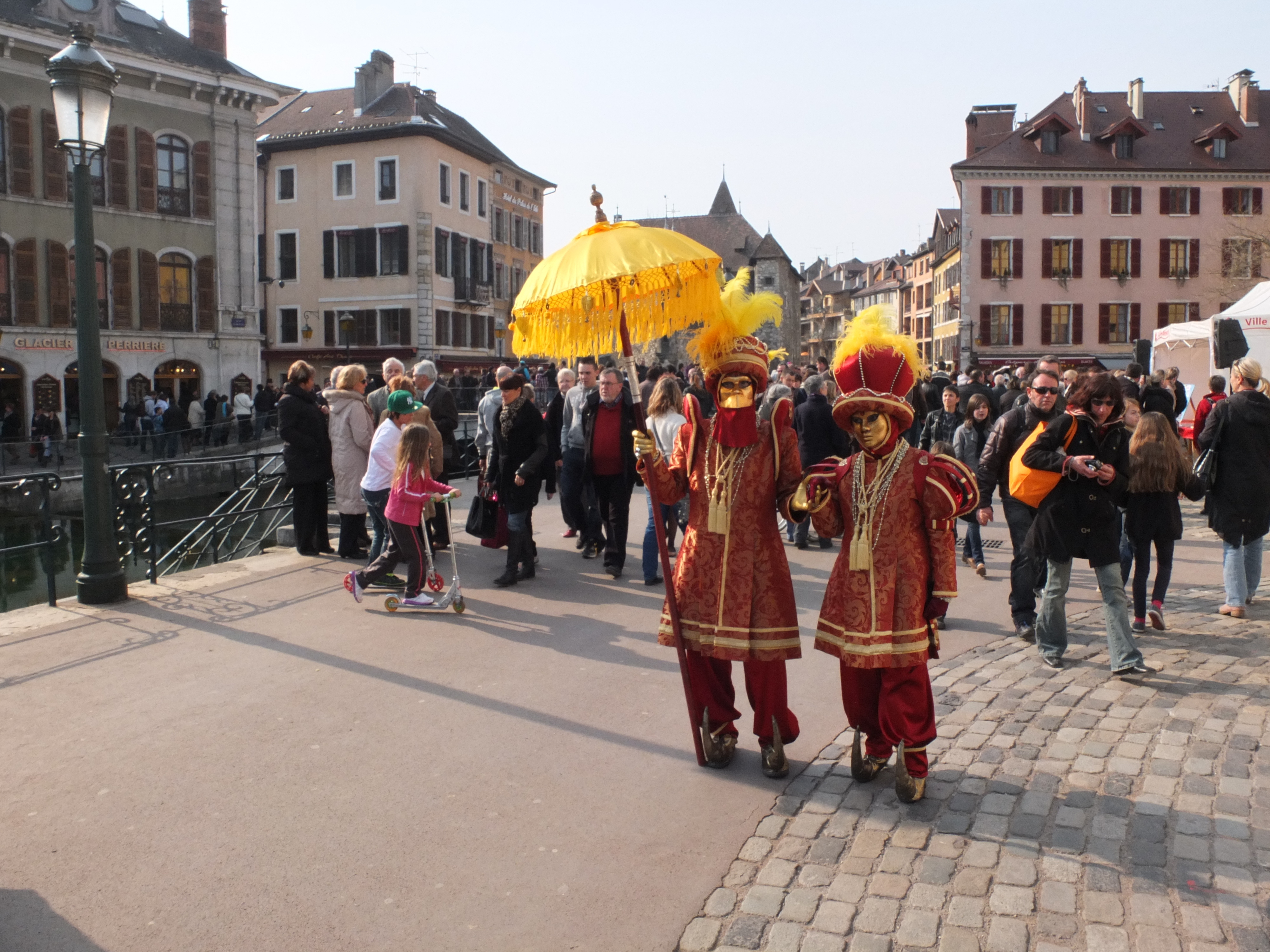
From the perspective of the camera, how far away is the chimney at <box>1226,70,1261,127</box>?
50781 millimetres

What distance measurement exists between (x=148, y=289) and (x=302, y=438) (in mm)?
23603

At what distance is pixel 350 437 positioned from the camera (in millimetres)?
→ 9414

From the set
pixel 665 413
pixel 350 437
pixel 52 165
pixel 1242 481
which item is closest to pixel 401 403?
pixel 350 437

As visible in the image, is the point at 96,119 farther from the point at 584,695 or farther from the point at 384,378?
the point at 584,695

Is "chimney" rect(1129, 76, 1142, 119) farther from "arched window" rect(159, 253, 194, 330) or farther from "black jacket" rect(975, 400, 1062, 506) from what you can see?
"black jacket" rect(975, 400, 1062, 506)

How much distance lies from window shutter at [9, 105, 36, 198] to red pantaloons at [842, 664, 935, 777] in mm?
29249

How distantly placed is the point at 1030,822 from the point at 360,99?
45.2 meters

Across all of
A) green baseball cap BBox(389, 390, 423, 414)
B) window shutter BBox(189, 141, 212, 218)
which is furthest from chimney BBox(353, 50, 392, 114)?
green baseball cap BBox(389, 390, 423, 414)

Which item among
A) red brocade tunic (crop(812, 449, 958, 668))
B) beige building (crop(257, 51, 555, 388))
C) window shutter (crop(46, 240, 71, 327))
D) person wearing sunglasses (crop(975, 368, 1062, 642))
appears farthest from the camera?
beige building (crop(257, 51, 555, 388))

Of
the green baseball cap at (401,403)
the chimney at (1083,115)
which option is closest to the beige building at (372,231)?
the chimney at (1083,115)

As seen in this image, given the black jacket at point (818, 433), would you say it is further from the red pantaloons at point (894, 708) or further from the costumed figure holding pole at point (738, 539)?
the red pantaloons at point (894, 708)

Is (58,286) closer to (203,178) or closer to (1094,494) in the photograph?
(203,178)

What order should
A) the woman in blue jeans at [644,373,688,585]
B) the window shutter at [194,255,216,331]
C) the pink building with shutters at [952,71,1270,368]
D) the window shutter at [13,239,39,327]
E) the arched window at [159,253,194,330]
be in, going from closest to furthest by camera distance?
the woman in blue jeans at [644,373,688,585] → the window shutter at [13,239,39,327] → the arched window at [159,253,194,330] → the window shutter at [194,255,216,331] → the pink building with shutters at [952,71,1270,368]

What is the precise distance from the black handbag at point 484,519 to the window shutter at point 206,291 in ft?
79.9
